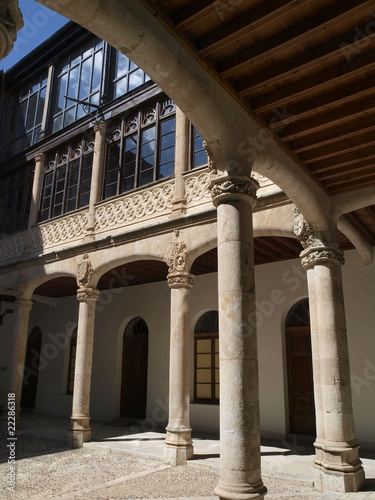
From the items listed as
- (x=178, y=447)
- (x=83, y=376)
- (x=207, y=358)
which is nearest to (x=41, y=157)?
(x=83, y=376)

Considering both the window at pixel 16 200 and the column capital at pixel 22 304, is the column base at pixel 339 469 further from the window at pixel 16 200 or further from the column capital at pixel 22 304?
the window at pixel 16 200

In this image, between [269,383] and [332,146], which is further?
[269,383]

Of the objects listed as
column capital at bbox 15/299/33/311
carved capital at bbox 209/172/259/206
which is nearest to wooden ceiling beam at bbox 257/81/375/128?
carved capital at bbox 209/172/259/206

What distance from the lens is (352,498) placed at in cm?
504

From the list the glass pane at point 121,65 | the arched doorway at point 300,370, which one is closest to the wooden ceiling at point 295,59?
the arched doorway at point 300,370

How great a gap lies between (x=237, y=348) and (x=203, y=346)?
8.08 metres

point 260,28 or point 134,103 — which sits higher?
point 134,103

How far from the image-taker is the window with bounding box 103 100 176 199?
9.81 m

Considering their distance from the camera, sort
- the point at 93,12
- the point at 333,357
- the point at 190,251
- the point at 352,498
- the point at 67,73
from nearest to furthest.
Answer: the point at 93,12, the point at 352,498, the point at 333,357, the point at 190,251, the point at 67,73

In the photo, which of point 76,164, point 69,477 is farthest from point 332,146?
point 76,164

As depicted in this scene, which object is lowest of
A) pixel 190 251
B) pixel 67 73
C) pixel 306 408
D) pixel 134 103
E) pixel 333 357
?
pixel 306 408

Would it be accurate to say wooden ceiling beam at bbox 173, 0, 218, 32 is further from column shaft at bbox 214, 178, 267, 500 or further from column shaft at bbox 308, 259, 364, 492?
column shaft at bbox 308, 259, 364, 492

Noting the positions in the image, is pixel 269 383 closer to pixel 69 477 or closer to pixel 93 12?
pixel 69 477

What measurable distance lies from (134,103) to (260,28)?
7.61m
